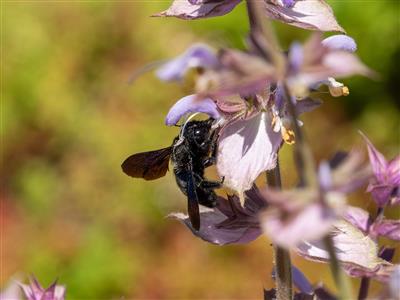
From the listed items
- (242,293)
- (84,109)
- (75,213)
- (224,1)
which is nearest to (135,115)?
(84,109)

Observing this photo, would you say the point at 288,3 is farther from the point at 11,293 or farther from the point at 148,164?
the point at 11,293

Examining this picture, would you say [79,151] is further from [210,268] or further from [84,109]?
[210,268]

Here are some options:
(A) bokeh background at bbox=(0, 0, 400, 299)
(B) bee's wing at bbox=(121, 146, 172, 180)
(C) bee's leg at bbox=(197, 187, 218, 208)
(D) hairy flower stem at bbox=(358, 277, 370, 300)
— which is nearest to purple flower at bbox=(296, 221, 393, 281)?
(D) hairy flower stem at bbox=(358, 277, 370, 300)

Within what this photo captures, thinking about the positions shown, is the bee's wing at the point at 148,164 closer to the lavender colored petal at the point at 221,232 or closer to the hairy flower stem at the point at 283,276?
the lavender colored petal at the point at 221,232

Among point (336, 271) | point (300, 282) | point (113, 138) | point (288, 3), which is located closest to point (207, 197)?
point (300, 282)

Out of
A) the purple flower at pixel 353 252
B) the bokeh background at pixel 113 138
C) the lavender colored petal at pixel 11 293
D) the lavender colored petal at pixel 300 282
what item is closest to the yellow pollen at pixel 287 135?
the purple flower at pixel 353 252

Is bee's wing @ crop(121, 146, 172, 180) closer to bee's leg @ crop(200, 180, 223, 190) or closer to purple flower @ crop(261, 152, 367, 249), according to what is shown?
bee's leg @ crop(200, 180, 223, 190)
